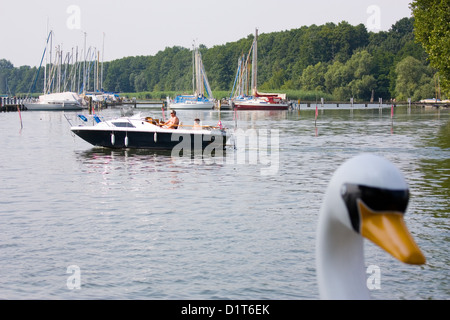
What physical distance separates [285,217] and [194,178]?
892 centimetres

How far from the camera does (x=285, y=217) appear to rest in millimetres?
18906

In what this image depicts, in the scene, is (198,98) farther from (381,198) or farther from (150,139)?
(381,198)

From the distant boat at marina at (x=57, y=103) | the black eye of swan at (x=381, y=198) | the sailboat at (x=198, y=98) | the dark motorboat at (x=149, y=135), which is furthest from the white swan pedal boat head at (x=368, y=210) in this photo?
the sailboat at (x=198, y=98)

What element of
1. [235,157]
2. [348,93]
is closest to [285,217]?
[235,157]

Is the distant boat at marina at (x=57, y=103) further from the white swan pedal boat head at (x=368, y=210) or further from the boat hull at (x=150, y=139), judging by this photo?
the white swan pedal boat head at (x=368, y=210)

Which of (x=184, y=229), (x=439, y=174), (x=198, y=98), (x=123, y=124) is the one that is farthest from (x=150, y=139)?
(x=198, y=98)

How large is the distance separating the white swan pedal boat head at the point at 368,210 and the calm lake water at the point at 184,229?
24.0ft

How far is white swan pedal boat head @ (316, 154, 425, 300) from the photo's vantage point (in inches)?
152

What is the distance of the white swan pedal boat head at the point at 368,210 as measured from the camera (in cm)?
385

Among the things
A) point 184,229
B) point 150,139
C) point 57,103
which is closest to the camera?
point 184,229

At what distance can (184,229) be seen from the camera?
680 inches

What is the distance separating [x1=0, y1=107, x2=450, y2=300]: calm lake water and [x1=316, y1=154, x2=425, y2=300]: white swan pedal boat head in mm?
7318

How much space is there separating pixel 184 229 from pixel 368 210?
13.3 meters

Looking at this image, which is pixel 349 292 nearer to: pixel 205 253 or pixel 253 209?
pixel 205 253
